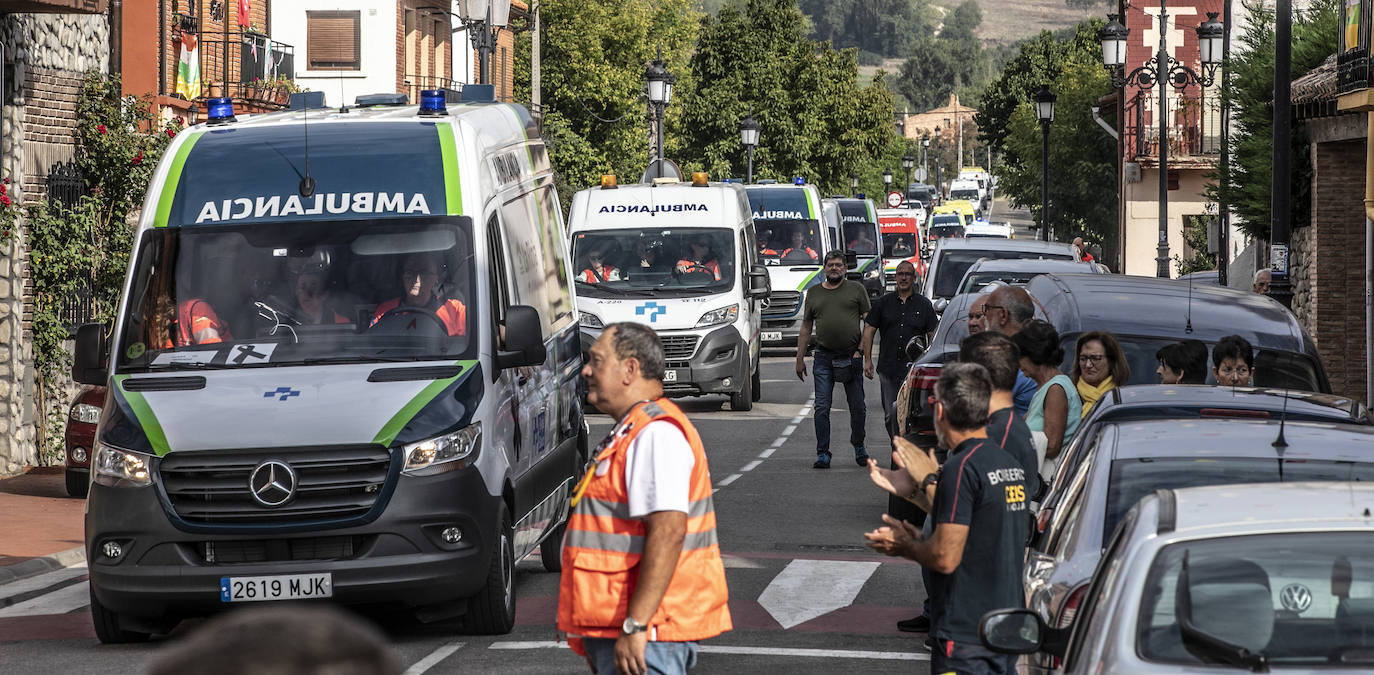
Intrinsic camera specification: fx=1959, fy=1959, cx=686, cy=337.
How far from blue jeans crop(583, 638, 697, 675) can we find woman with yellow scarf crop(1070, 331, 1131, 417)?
540 cm

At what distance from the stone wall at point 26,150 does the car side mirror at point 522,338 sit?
10492 millimetres

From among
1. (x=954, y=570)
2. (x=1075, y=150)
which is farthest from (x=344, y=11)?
(x=954, y=570)

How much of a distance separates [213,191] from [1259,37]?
21.1 metres

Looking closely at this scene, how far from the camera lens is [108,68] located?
21.9m

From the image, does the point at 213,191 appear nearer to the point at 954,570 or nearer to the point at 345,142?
the point at 345,142

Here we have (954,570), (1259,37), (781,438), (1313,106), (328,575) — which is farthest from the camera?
(1259,37)

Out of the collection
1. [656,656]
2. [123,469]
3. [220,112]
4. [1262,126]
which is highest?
[1262,126]

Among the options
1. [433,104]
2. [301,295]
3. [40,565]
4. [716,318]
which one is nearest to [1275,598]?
[301,295]

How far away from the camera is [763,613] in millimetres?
10773

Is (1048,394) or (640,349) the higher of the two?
(640,349)

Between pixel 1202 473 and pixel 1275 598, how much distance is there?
2149mm

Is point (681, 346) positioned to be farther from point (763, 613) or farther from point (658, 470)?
point (658, 470)

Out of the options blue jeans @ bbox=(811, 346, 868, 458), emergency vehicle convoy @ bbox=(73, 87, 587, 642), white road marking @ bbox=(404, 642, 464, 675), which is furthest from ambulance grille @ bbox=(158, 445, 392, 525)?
blue jeans @ bbox=(811, 346, 868, 458)

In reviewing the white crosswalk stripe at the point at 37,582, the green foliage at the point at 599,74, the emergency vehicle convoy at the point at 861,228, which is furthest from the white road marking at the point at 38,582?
the green foliage at the point at 599,74
